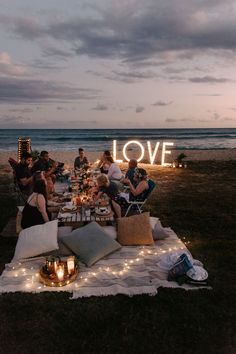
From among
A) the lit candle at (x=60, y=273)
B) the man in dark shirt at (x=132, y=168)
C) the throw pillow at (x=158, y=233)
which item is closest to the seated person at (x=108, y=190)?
the man in dark shirt at (x=132, y=168)

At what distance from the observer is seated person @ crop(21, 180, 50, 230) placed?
6.61 metres

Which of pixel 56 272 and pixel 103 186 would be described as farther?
pixel 103 186

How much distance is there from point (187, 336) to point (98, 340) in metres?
1.19

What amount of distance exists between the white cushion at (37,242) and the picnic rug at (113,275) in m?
0.16

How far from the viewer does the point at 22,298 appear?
16.3 ft

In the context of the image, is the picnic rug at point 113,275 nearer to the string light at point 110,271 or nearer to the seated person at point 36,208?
the string light at point 110,271

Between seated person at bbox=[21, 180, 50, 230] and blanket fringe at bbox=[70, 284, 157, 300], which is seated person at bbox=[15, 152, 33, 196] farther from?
blanket fringe at bbox=[70, 284, 157, 300]

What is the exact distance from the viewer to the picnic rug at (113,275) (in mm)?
5168

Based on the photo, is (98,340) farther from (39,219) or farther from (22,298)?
(39,219)

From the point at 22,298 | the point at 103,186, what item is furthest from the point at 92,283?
the point at 103,186

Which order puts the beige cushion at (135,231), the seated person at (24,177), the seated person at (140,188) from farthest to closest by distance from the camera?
the seated person at (24,177), the seated person at (140,188), the beige cushion at (135,231)

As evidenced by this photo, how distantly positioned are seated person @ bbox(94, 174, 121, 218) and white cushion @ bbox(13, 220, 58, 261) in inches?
78.2

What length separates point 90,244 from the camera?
20.3 ft

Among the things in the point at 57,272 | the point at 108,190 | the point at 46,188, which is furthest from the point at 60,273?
the point at 108,190
